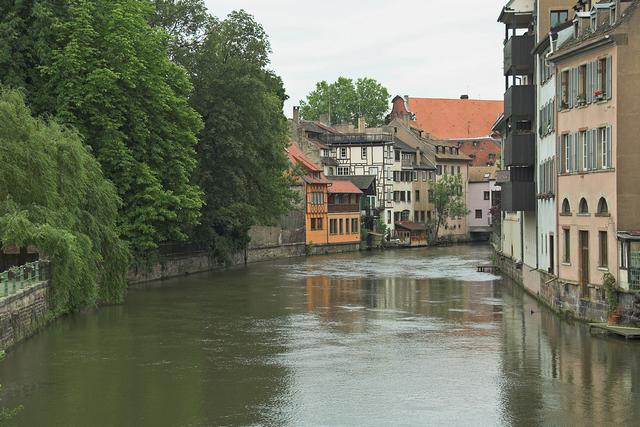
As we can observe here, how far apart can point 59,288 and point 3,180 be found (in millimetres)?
3988

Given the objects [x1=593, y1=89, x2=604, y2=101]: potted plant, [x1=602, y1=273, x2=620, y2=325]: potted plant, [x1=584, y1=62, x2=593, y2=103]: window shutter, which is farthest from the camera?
[x1=584, y1=62, x2=593, y2=103]: window shutter

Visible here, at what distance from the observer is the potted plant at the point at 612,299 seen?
97.3ft

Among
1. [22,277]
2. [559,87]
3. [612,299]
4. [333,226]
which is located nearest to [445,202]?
[333,226]

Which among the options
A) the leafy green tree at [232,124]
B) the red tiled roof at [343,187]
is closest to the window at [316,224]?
the red tiled roof at [343,187]

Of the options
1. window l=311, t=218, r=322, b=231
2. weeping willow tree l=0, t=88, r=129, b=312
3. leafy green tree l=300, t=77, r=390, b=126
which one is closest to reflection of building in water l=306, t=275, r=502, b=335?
weeping willow tree l=0, t=88, r=129, b=312

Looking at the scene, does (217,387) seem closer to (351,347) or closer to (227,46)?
(351,347)

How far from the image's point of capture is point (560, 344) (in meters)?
29.6

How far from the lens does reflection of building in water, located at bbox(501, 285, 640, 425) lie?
67.4ft

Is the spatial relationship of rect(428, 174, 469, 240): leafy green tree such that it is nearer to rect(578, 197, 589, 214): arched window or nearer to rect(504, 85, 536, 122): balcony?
rect(504, 85, 536, 122): balcony

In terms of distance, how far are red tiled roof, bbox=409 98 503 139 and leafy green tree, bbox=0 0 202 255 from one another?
92.9 metres

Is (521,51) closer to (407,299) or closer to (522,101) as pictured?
(522,101)

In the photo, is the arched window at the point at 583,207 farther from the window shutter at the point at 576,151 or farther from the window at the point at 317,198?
the window at the point at 317,198

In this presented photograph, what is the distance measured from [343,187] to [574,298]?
6346cm

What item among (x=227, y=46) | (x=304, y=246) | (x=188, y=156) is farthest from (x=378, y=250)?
(x=188, y=156)
